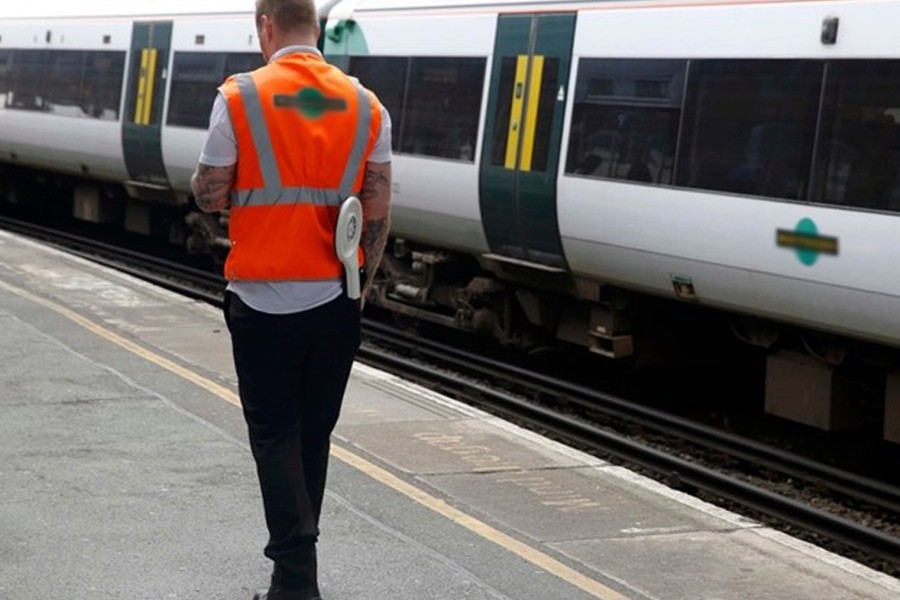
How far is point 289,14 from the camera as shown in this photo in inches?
183

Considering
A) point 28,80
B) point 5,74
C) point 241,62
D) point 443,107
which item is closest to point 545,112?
point 443,107

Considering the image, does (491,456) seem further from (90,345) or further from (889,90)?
(90,345)

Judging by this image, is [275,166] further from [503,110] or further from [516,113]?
[503,110]

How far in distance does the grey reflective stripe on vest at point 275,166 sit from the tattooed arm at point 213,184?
4 centimetres

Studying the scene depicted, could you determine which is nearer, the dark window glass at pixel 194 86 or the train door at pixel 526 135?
the train door at pixel 526 135

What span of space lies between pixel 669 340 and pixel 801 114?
9.40 feet

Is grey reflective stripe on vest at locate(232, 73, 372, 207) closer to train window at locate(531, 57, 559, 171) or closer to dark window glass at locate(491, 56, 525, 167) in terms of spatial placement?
train window at locate(531, 57, 559, 171)

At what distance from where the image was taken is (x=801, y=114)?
8.74 metres

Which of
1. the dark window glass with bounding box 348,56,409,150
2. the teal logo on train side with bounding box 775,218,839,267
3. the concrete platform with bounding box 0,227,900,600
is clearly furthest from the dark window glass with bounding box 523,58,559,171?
the teal logo on train side with bounding box 775,218,839,267

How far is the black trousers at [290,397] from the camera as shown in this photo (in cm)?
468

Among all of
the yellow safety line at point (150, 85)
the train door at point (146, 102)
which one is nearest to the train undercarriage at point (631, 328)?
the train door at point (146, 102)

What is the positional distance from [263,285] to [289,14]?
2.49ft

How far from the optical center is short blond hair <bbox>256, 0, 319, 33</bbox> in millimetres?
4637

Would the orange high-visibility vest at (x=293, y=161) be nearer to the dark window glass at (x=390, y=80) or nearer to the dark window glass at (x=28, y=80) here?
the dark window glass at (x=390, y=80)
